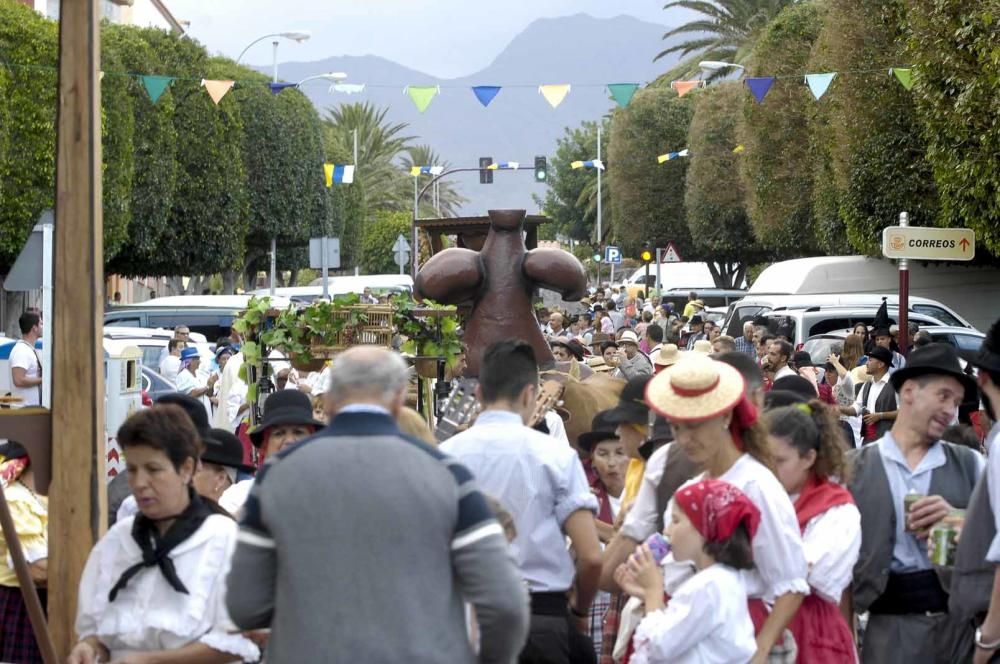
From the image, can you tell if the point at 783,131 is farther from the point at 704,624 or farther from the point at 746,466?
the point at 704,624

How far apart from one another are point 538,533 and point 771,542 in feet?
2.97

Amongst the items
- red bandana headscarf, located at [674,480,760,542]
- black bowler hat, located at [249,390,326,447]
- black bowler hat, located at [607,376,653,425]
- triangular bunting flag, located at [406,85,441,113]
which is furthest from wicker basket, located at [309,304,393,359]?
triangular bunting flag, located at [406,85,441,113]

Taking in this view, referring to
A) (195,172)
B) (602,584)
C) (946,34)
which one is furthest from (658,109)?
(602,584)

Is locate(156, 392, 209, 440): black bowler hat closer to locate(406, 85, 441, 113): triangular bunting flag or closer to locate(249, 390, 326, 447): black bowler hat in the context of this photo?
locate(249, 390, 326, 447): black bowler hat

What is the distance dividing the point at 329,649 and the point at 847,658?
2.25 metres

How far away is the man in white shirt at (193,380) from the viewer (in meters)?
17.8

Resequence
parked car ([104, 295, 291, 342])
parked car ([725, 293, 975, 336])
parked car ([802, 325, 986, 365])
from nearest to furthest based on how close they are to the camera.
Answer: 1. parked car ([802, 325, 986, 365])
2. parked car ([725, 293, 975, 336])
3. parked car ([104, 295, 291, 342])

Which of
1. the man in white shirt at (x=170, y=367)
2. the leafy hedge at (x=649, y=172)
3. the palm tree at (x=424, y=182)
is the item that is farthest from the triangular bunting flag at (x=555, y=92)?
the palm tree at (x=424, y=182)

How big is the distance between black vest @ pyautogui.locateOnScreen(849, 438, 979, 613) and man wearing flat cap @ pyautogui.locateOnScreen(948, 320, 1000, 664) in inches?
13.5

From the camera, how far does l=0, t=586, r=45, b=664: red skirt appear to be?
571 cm

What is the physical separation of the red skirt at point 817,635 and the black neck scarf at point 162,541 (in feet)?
6.49

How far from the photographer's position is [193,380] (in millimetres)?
18156

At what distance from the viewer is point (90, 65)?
515 cm

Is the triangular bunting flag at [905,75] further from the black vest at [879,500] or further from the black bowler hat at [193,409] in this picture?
the black bowler hat at [193,409]
